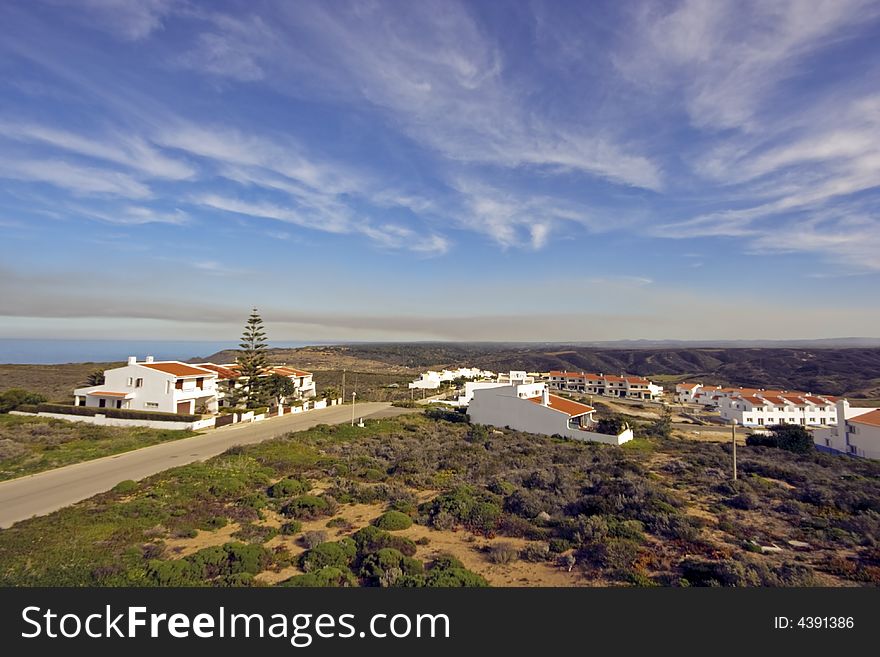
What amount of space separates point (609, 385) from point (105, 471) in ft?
→ 319

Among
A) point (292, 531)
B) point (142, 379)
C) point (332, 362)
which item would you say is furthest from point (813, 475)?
point (332, 362)

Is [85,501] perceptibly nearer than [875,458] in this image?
Yes

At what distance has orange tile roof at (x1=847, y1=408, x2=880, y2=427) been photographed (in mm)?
39719

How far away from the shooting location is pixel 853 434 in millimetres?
41531

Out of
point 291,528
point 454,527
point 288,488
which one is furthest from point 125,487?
point 454,527

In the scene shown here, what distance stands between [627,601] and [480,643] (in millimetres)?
3174

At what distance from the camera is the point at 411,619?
838 centimetres

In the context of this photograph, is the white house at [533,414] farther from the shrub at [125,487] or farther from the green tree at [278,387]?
the shrub at [125,487]

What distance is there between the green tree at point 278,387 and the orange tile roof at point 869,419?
5962cm

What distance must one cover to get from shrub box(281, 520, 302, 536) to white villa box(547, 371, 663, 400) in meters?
92.7

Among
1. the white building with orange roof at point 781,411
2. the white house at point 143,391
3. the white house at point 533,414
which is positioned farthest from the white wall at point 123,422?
the white building with orange roof at point 781,411

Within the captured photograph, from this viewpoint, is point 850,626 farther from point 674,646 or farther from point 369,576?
point 369,576

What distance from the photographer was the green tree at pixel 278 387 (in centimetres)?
4919

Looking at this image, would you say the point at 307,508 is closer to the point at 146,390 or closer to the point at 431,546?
the point at 431,546
